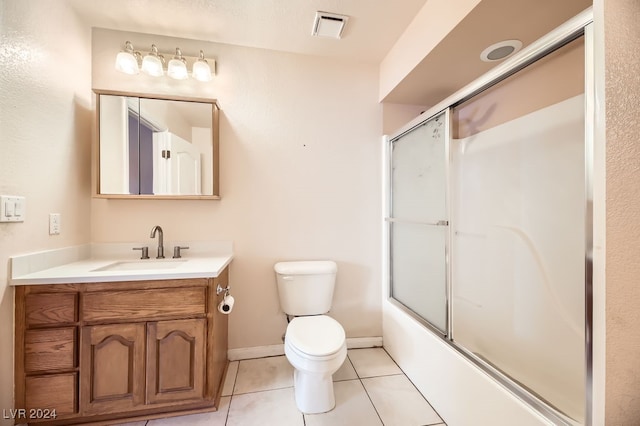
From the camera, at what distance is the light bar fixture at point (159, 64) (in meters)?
1.66

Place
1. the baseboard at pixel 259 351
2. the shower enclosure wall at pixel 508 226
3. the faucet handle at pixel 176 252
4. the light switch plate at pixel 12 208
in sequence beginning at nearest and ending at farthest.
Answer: the light switch plate at pixel 12 208 → the shower enclosure wall at pixel 508 226 → the faucet handle at pixel 176 252 → the baseboard at pixel 259 351

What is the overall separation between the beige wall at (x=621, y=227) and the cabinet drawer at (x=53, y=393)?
209cm

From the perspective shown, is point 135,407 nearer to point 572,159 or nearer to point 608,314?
point 608,314

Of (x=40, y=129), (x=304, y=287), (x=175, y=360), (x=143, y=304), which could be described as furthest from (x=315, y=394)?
(x=40, y=129)

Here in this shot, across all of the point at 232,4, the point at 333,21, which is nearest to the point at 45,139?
the point at 232,4

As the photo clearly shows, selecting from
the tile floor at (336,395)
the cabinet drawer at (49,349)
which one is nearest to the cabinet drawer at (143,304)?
the cabinet drawer at (49,349)

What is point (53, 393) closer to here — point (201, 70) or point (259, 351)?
point (259, 351)

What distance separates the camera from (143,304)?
1.30m

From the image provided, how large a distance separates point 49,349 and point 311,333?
1271 millimetres

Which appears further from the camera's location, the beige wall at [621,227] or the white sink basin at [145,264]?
the white sink basin at [145,264]

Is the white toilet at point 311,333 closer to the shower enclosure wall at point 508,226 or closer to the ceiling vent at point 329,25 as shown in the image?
the shower enclosure wall at point 508,226

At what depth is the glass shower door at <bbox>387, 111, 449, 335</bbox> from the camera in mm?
1517

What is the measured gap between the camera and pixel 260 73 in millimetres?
1918
